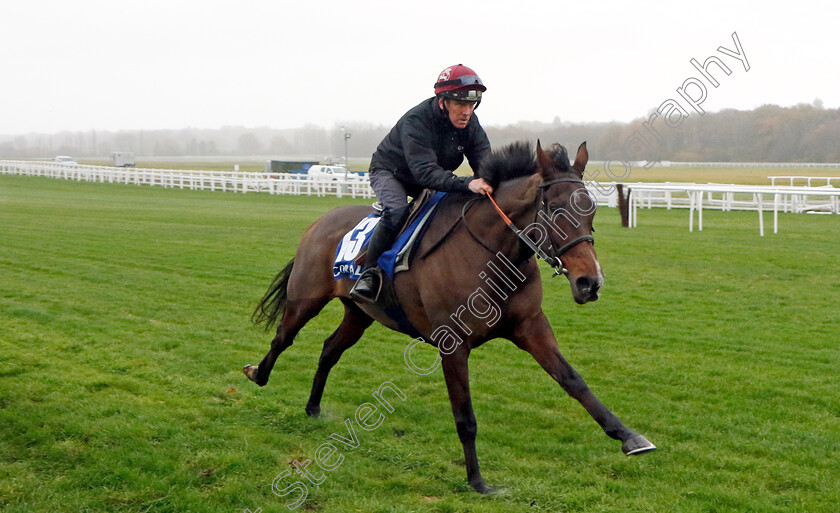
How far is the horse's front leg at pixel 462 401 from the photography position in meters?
4.88

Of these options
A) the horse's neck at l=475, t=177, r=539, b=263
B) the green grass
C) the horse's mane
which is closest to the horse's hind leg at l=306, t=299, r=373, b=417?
the green grass

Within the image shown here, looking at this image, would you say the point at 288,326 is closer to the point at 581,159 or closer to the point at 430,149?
the point at 430,149

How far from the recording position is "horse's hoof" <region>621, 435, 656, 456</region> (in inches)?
171

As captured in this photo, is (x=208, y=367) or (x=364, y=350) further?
(x=364, y=350)

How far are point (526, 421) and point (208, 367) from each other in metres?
3.33

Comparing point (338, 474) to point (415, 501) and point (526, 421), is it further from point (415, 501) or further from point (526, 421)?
point (526, 421)

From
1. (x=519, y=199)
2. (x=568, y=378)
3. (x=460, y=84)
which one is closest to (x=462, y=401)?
(x=568, y=378)

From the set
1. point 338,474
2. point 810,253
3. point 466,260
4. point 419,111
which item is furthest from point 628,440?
point 810,253

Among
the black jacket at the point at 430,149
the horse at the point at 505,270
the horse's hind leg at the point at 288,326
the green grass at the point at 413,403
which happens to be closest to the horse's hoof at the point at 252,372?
the horse's hind leg at the point at 288,326

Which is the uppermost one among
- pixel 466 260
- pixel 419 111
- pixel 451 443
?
pixel 419 111

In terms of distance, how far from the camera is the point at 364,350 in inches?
337

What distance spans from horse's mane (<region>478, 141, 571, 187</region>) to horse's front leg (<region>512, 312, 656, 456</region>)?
935 mm

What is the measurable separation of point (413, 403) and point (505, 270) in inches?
85.4

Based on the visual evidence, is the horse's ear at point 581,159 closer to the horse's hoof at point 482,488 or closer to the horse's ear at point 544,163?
the horse's ear at point 544,163
